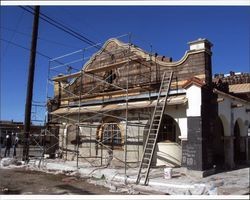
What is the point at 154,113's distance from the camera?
14.8 metres

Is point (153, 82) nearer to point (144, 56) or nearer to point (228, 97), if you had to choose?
point (144, 56)

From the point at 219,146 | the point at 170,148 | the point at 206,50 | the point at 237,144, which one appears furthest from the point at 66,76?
the point at 237,144

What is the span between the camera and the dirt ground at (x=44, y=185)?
1221 cm

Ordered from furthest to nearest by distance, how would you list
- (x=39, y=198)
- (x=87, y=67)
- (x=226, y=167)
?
(x=87, y=67) < (x=226, y=167) < (x=39, y=198)

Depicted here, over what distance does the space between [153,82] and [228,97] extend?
358 centimetres

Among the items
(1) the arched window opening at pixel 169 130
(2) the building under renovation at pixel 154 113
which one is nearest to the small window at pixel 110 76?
(2) the building under renovation at pixel 154 113

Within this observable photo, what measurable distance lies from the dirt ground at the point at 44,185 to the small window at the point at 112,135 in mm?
3756

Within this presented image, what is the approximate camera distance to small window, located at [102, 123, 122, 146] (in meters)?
19.0

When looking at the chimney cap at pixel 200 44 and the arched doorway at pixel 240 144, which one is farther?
the arched doorway at pixel 240 144

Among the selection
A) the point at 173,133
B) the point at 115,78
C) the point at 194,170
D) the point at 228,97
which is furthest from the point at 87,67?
the point at 194,170

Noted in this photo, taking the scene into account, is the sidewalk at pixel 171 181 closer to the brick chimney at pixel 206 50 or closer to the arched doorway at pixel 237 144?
the arched doorway at pixel 237 144

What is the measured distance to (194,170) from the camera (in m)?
14.6

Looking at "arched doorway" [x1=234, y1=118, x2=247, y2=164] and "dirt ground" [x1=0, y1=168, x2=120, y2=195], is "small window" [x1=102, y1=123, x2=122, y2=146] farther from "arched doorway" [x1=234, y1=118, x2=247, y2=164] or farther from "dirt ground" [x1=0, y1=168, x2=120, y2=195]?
"arched doorway" [x1=234, y1=118, x2=247, y2=164]

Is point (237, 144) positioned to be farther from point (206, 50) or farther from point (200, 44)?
point (200, 44)
